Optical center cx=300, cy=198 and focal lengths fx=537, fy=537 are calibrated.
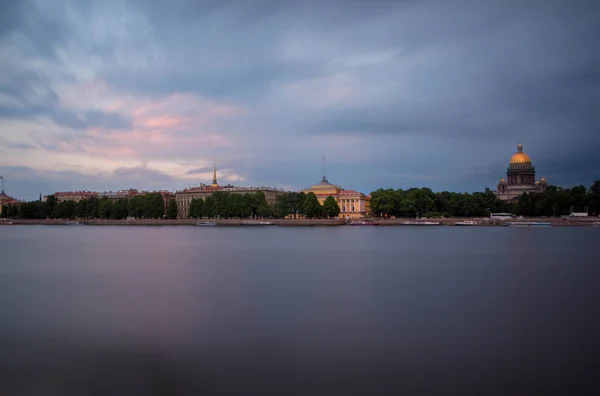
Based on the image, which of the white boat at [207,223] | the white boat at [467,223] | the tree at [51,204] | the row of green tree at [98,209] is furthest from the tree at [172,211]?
the white boat at [467,223]

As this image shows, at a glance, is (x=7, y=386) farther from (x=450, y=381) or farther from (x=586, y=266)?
(x=586, y=266)

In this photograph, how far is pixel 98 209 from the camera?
10219 centimetres

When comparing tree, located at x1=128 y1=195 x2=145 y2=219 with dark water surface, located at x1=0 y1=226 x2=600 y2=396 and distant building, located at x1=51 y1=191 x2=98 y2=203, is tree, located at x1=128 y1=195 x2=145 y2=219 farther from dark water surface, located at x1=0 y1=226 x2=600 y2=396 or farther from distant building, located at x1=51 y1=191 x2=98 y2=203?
dark water surface, located at x1=0 y1=226 x2=600 y2=396

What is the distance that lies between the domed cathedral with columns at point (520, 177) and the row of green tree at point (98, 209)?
65836mm

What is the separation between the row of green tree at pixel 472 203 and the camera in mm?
73500

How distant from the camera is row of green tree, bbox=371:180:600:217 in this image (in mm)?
73500

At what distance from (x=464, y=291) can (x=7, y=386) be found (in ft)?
45.5

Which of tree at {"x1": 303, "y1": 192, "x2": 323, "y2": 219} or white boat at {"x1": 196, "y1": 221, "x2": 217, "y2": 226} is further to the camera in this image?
white boat at {"x1": 196, "y1": 221, "x2": 217, "y2": 226}

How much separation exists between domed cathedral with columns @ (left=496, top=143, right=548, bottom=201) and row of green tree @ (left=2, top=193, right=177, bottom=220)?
216ft

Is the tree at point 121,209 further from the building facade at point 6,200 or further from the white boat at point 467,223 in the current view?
the white boat at point 467,223

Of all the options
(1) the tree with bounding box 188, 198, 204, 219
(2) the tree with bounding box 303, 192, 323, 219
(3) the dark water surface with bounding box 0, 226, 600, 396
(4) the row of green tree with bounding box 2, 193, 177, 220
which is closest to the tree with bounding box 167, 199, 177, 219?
(4) the row of green tree with bounding box 2, 193, 177, 220

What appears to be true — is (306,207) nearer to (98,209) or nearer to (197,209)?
(197,209)

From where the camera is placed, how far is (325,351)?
11.2 metres

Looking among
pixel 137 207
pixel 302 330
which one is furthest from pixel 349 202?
pixel 302 330
